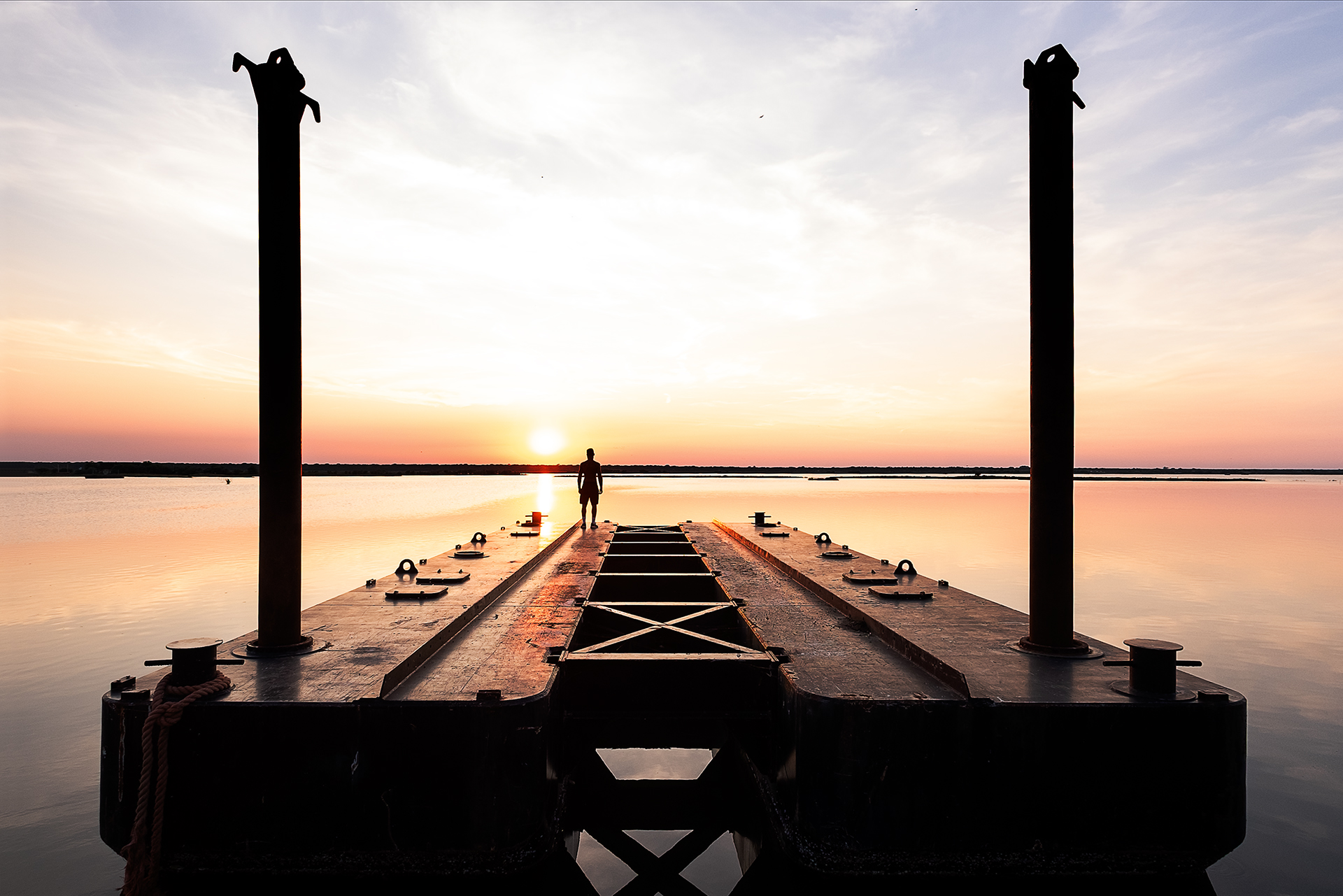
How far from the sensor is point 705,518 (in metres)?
37.5

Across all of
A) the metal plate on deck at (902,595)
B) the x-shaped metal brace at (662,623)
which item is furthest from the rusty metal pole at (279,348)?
the metal plate on deck at (902,595)

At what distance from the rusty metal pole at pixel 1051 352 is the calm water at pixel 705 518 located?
5.13ft

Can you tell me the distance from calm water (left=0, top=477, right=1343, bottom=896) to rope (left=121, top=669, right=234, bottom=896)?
3047mm

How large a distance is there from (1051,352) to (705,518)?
31912 mm

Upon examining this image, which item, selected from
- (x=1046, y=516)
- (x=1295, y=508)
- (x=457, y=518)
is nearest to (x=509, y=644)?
(x=1046, y=516)

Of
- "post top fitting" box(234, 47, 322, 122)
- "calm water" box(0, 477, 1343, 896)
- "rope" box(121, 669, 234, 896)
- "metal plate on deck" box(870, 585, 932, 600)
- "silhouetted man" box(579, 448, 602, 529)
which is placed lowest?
"calm water" box(0, 477, 1343, 896)

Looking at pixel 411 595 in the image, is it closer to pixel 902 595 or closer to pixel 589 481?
pixel 902 595

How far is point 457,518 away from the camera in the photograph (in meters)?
43.0

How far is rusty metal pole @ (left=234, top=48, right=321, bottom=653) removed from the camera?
19.7 feet

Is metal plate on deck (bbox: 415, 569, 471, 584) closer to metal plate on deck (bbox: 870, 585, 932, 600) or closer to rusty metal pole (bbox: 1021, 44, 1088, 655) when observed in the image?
metal plate on deck (bbox: 870, 585, 932, 600)

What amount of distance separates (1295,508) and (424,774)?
228ft

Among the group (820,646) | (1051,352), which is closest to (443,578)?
(820,646)

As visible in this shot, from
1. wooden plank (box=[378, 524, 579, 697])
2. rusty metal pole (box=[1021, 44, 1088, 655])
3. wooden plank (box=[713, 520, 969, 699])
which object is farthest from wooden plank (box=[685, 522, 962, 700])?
wooden plank (box=[378, 524, 579, 697])

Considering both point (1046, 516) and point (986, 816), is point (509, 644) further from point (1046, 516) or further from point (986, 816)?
point (1046, 516)
